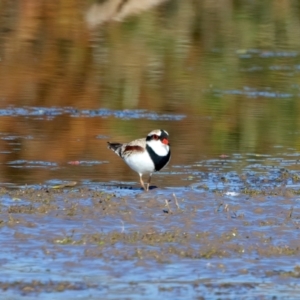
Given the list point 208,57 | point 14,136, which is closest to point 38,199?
point 14,136

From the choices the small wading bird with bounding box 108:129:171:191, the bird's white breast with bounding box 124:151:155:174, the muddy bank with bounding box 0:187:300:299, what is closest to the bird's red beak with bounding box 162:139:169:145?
the small wading bird with bounding box 108:129:171:191

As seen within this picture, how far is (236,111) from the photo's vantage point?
1283 cm

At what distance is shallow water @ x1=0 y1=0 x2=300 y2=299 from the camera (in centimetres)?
602

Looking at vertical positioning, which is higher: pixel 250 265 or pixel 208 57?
pixel 250 265

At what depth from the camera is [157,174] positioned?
376 inches

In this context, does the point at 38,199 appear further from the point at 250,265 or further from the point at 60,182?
the point at 250,265

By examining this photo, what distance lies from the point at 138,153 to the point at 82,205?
3.45ft

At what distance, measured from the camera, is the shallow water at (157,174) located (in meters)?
6.02

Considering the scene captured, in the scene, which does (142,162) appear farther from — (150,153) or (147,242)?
(147,242)

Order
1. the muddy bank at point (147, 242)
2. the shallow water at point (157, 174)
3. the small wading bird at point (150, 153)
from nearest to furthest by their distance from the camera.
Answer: the muddy bank at point (147, 242) < the shallow water at point (157, 174) < the small wading bird at point (150, 153)

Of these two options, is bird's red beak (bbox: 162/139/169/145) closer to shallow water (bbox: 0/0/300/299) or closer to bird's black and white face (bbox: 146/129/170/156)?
bird's black and white face (bbox: 146/129/170/156)

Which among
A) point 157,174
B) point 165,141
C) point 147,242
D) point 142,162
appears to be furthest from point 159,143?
point 147,242

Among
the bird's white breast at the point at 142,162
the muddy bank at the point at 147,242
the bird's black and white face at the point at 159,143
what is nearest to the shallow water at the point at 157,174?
the muddy bank at the point at 147,242

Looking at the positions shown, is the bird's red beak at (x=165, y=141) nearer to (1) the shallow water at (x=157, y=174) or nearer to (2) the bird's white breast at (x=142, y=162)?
(2) the bird's white breast at (x=142, y=162)
